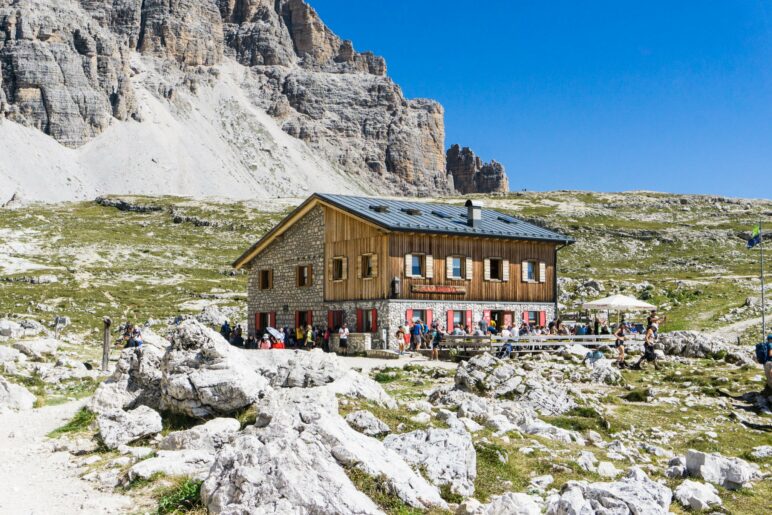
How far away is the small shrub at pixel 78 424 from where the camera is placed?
52.2 ft

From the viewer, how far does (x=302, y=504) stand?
374 inches

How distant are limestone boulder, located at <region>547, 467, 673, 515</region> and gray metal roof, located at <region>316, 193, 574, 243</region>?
29.9 meters

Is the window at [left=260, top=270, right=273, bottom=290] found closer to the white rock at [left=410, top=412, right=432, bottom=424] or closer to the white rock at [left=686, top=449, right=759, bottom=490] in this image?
the white rock at [left=410, top=412, right=432, bottom=424]

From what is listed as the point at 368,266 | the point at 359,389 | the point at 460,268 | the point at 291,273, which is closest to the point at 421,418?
the point at 359,389

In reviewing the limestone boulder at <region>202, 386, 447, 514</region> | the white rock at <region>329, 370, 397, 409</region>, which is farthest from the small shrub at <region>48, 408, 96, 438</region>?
the limestone boulder at <region>202, 386, 447, 514</region>

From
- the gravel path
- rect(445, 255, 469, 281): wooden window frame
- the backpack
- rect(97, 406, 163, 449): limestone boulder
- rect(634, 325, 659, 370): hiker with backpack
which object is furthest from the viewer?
rect(445, 255, 469, 281): wooden window frame

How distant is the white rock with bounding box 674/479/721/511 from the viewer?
37.7 ft

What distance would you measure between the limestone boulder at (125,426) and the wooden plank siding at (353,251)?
2590 centimetres

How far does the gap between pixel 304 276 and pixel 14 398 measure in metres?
28.1

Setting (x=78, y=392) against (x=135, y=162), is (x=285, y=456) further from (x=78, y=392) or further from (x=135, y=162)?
(x=135, y=162)

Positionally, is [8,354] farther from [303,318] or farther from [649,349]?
[649,349]

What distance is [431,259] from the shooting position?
41.8m

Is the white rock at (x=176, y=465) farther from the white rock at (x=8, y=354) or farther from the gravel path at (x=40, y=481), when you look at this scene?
the white rock at (x=8, y=354)

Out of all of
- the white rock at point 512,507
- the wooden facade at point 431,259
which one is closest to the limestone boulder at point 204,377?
the white rock at point 512,507
